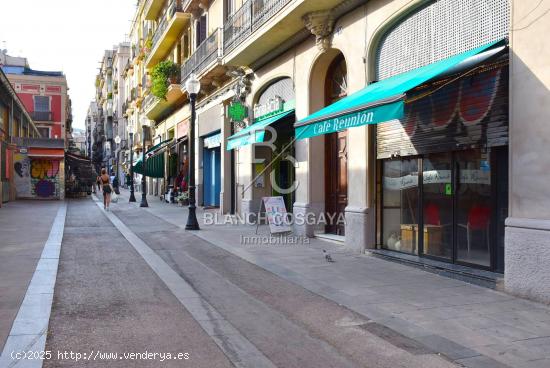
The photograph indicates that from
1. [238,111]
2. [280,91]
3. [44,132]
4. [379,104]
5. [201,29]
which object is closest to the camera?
[379,104]

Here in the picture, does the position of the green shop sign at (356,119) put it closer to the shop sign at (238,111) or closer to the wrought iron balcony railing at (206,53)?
the shop sign at (238,111)

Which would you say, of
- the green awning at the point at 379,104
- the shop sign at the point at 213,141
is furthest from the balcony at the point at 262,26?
the shop sign at the point at 213,141

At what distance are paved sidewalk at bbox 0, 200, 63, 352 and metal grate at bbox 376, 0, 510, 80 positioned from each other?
7.15 m

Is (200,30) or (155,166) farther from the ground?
(200,30)

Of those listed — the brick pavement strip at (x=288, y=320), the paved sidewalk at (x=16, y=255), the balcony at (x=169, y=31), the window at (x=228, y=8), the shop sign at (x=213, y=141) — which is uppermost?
the balcony at (x=169, y=31)

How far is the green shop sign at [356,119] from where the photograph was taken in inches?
298

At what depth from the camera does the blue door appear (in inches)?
907

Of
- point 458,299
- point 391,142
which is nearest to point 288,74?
point 391,142

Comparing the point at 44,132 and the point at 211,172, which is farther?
the point at 44,132

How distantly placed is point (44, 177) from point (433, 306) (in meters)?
27.6

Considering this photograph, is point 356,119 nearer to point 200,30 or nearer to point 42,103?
point 200,30

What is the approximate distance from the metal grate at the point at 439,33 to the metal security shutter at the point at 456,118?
1.98 feet

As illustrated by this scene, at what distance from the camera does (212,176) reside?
2359 cm

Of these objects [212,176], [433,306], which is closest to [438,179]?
[433,306]
